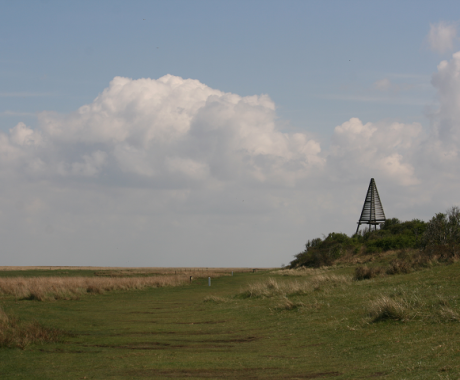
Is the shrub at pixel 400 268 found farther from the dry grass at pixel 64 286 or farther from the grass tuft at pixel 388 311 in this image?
the dry grass at pixel 64 286

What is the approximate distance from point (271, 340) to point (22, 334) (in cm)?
715

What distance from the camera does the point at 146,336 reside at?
14586 millimetres

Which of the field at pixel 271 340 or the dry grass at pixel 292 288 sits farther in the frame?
the dry grass at pixel 292 288

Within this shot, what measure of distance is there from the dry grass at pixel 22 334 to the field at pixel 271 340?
1.3 inches

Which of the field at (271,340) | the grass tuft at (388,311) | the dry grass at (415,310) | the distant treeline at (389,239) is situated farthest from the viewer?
the distant treeline at (389,239)

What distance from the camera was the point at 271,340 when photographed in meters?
13.5

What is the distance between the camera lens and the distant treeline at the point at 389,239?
139ft

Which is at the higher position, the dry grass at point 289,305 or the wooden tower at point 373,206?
the wooden tower at point 373,206

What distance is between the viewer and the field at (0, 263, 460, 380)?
29.7 feet

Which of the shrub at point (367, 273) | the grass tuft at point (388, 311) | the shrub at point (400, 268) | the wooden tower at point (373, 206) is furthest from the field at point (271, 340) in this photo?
the wooden tower at point (373, 206)

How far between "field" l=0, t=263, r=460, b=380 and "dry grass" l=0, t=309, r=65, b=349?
3 cm

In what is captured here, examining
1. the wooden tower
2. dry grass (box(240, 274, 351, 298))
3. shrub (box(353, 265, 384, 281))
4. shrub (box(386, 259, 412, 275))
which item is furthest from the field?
the wooden tower

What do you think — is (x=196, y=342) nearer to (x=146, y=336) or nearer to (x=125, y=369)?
(x=146, y=336)

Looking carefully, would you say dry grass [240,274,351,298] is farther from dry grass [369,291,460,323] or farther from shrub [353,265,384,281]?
dry grass [369,291,460,323]
